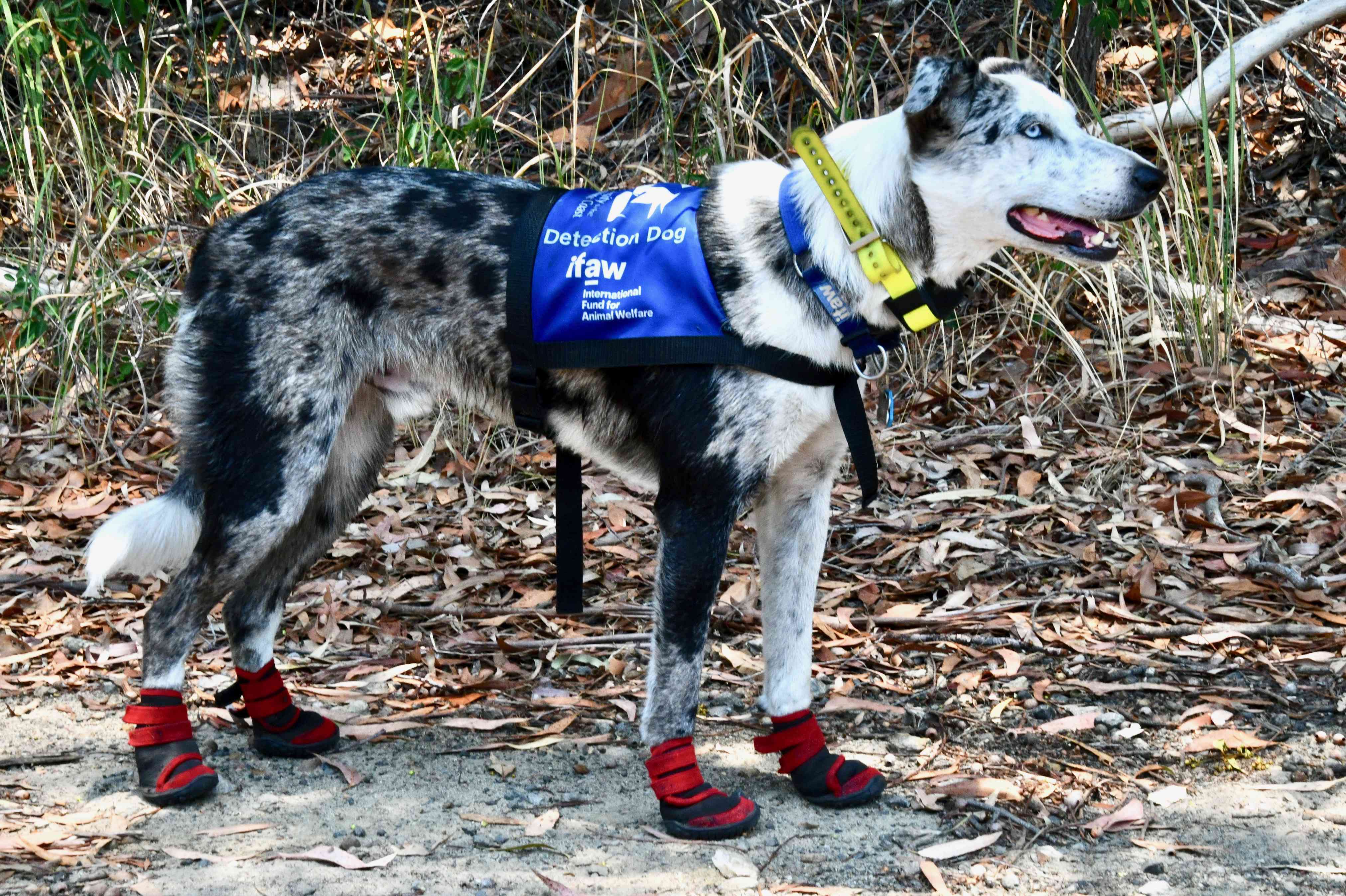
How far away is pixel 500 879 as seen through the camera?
3158 mm

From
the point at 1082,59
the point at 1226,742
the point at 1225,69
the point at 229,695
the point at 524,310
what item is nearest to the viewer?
the point at 524,310

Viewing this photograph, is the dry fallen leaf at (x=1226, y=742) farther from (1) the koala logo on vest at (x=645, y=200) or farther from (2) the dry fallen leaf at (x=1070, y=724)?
(1) the koala logo on vest at (x=645, y=200)

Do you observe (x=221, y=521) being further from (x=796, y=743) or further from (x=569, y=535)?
(x=796, y=743)

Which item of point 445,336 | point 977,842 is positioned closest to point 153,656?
point 445,336

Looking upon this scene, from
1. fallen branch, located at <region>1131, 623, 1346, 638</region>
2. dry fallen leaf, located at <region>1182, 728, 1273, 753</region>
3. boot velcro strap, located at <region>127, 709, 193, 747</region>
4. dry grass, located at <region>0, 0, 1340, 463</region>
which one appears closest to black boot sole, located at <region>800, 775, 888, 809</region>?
dry fallen leaf, located at <region>1182, 728, 1273, 753</region>

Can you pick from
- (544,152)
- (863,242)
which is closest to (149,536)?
(863,242)

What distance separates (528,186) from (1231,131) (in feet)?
11.1

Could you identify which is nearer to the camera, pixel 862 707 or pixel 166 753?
pixel 166 753

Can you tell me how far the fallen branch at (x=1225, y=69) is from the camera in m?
6.39

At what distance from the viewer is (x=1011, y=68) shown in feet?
12.3

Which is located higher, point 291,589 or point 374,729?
point 291,589


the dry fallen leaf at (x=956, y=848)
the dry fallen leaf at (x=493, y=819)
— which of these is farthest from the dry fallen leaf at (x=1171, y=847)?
the dry fallen leaf at (x=493, y=819)

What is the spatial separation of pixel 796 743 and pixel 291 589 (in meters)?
1.54

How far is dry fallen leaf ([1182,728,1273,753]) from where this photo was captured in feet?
12.3
